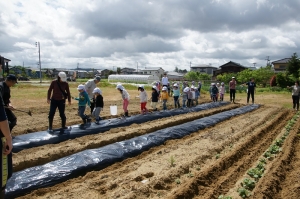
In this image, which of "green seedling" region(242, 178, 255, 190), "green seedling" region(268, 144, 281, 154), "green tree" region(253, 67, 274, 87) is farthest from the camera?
"green tree" region(253, 67, 274, 87)

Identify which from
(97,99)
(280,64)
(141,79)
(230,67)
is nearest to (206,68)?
(230,67)

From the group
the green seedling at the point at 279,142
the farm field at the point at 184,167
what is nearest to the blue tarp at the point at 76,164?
the farm field at the point at 184,167

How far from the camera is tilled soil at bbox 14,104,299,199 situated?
3709 mm

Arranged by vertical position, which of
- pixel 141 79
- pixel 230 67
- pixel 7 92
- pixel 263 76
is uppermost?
pixel 230 67

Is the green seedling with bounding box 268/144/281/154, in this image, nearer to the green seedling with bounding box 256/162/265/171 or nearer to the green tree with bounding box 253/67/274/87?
the green seedling with bounding box 256/162/265/171

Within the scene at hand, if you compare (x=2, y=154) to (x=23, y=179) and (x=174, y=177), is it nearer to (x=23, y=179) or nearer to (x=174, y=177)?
(x=23, y=179)

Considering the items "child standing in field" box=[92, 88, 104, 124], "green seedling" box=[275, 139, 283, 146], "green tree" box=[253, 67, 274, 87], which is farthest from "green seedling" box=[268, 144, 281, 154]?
"green tree" box=[253, 67, 274, 87]

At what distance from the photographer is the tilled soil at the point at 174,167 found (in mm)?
3709

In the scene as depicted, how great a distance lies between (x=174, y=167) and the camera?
15.2 ft

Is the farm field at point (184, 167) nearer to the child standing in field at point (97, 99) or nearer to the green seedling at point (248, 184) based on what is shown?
the green seedling at point (248, 184)

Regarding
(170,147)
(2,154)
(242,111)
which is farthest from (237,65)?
(2,154)

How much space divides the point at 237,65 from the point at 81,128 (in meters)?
56.6

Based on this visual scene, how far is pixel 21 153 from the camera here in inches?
198

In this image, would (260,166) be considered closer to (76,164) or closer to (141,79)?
(76,164)
